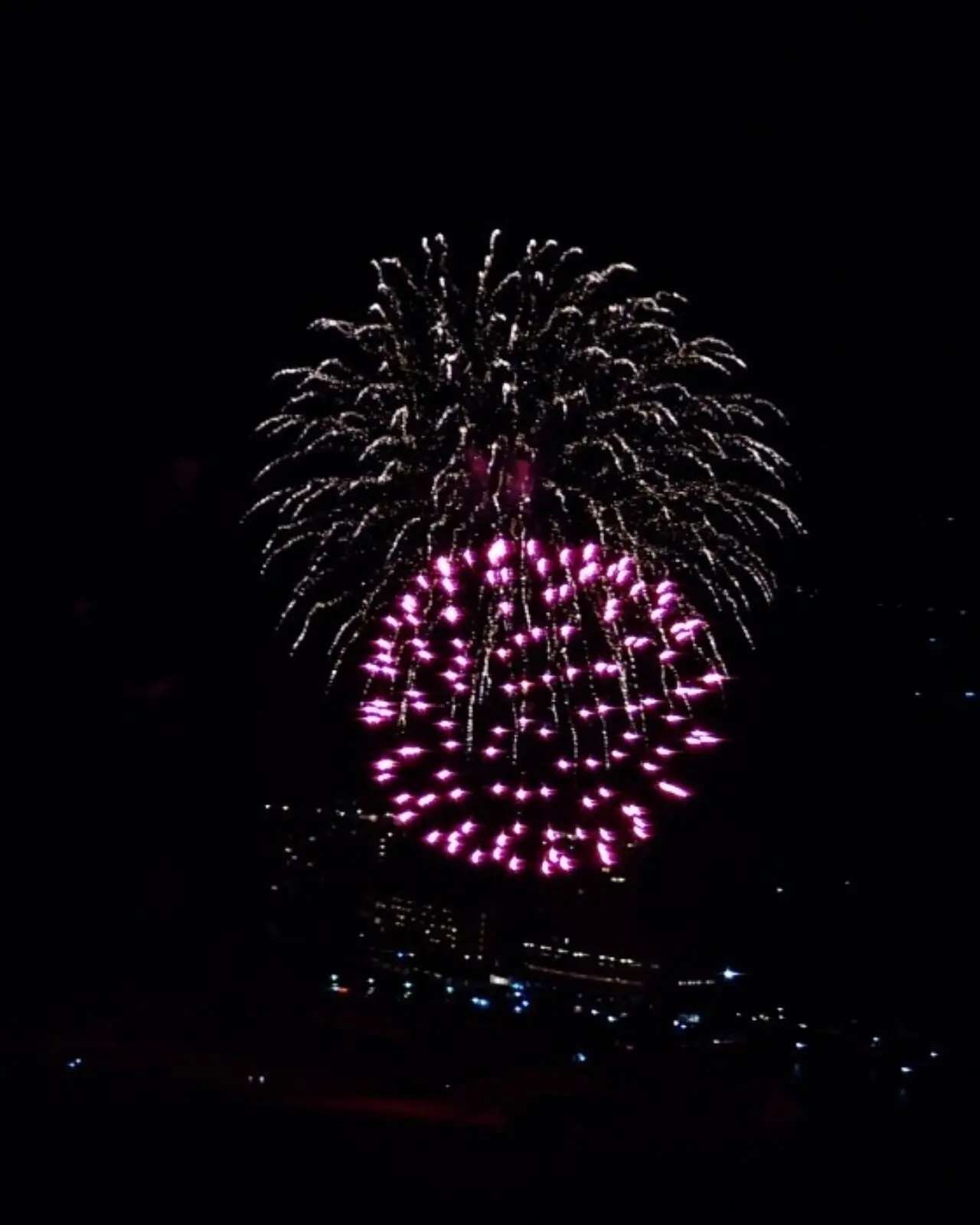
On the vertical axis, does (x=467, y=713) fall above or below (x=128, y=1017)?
above

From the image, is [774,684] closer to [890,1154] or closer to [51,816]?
[51,816]

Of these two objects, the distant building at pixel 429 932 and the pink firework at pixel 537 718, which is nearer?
the pink firework at pixel 537 718

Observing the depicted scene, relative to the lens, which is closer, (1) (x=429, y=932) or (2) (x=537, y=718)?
(1) (x=429, y=932)

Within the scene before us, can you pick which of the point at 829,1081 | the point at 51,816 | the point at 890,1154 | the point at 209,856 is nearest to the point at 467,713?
the point at 209,856

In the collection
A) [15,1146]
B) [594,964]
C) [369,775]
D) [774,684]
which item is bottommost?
[15,1146]

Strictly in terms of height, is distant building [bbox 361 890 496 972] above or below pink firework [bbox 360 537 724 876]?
below

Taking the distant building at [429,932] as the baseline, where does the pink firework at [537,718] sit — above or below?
above

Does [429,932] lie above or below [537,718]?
below

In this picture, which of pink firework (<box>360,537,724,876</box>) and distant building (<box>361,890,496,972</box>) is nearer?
pink firework (<box>360,537,724,876</box>)
